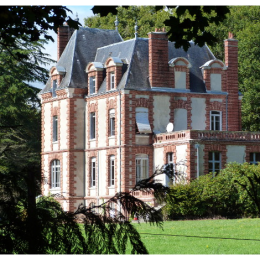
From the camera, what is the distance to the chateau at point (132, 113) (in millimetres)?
37216

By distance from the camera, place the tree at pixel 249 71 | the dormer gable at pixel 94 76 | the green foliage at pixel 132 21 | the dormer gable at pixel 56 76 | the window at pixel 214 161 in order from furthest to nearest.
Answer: the green foliage at pixel 132 21 < the tree at pixel 249 71 < the dormer gable at pixel 56 76 < the dormer gable at pixel 94 76 < the window at pixel 214 161

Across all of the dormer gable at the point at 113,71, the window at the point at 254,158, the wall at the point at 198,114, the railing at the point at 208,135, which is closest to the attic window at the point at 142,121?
the railing at the point at 208,135

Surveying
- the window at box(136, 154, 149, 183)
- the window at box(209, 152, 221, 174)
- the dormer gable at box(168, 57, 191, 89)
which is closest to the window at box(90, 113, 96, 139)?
the window at box(136, 154, 149, 183)

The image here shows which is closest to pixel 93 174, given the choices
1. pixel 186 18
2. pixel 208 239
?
pixel 208 239

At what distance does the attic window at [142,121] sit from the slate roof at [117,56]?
4.15 feet

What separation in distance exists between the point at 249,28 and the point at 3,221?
4668 centimetres

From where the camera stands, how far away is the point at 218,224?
27047 millimetres

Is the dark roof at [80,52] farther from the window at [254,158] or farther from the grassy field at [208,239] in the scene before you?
the grassy field at [208,239]

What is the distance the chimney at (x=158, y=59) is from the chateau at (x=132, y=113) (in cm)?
5

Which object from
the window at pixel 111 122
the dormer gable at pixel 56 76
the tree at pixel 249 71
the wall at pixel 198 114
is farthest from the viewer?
the tree at pixel 249 71

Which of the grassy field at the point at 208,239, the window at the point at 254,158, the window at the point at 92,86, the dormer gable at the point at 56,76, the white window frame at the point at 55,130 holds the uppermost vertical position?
the dormer gable at the point at 56,76

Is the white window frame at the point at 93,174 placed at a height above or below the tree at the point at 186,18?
below

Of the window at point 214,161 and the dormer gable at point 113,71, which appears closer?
the window at point 214,161

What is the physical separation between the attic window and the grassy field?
11.5 m
